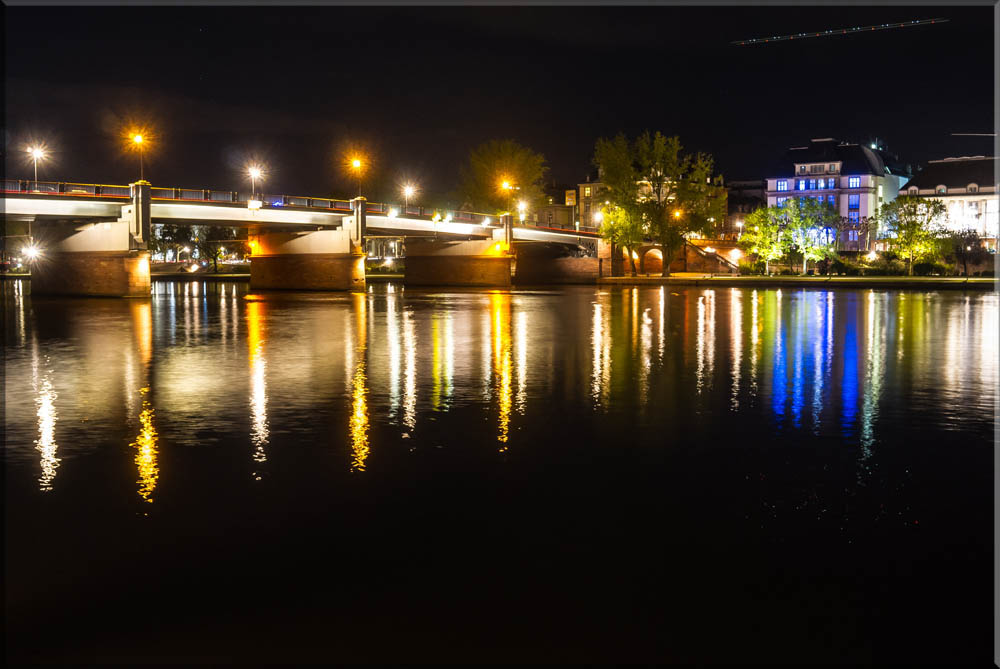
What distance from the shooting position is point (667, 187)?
9244 centimetres

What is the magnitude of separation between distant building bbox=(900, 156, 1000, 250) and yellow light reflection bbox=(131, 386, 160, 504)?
114 meters

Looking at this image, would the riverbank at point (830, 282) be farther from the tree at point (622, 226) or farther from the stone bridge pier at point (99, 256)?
the stone bridge pier at point (99, 256)

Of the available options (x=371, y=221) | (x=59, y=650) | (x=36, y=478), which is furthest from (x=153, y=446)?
(x=371, y=221)

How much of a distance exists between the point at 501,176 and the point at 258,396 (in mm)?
93801

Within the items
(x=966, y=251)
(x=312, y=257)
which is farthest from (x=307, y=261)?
(x=966, y=251)

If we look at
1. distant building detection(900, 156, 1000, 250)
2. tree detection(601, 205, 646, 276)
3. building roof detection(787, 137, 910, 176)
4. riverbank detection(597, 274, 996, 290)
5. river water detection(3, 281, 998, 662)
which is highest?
building roof detection(787, 137, 910, 176)

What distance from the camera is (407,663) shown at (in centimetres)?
550

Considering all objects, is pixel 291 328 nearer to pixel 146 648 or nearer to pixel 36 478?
pixel 36 478

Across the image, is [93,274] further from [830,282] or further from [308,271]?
[830,282]

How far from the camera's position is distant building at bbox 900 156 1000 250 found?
11300 cm

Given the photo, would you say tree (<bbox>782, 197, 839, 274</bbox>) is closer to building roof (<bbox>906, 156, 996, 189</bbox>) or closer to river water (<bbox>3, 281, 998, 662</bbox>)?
building roof (<bbox>906, 156, 996, 189</bbox>)

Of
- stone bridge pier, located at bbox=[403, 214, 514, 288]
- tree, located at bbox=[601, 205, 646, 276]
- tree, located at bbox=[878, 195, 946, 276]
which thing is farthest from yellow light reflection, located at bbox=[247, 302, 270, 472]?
tree, located at bbox=[878, 195, 946, 276]

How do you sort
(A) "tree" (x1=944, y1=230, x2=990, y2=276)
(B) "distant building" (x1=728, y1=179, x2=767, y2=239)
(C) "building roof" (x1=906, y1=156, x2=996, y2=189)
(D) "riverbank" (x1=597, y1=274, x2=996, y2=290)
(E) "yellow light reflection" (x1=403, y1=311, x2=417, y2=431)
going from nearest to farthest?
(E) "yellow light reflection" (x1=403, y1=311, x2=417, y2=431) → (D) "riverbank" (x1=597, y1=274, x2=996, y2=290) → (A) "tree" (x1=944, y1=230, x2=990, y2=276) → (C) "building roof" (x1=906, y1=156, x2=996, y2=189) → (B) "distant building" (x1=728, y1=179, x2=767, y2=239)

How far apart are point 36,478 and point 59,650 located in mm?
4605
